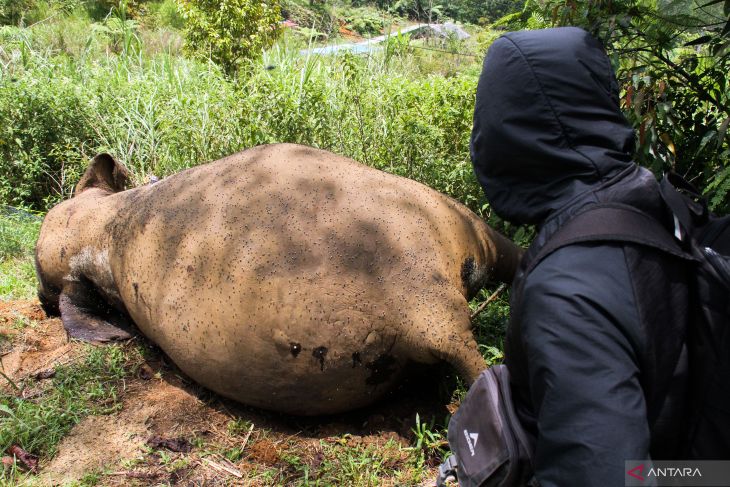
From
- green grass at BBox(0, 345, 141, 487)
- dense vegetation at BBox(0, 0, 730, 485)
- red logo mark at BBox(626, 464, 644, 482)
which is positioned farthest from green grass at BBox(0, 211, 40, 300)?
red logo mark at BBox(626, 464, 644, 482)

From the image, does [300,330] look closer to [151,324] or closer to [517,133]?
[151,324]

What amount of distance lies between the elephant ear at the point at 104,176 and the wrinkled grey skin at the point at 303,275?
4.60ft

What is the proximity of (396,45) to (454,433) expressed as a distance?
287 inches

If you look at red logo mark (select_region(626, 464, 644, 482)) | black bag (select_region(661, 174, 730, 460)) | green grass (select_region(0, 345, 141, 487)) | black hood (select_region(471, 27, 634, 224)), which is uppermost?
black hood (select_region(471, 27, 634, 224))

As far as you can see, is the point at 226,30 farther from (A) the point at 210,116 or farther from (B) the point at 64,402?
(B) the point at 64,402

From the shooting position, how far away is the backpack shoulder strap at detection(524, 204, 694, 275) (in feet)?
4.00

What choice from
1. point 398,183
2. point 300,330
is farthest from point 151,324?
point 398,183

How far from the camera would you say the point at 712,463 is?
4.09 feet

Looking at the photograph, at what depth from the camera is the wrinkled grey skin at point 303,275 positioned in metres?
2.74

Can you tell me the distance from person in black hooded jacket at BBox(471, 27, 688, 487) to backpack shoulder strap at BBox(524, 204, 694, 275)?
0.02 metres

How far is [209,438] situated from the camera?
3.03m

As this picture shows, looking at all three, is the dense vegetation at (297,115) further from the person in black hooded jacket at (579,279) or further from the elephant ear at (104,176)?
the person in black hooded jacket at (579,279)

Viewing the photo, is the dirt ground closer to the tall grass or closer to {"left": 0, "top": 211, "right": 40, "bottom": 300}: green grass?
{"left": 0, "top": 211, "right": 40, "bottom": 300}: green grass

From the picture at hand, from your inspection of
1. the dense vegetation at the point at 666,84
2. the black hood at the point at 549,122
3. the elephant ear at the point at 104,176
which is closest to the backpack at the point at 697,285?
the black hood at the point at 549,122
